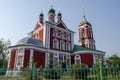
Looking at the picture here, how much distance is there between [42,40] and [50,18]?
594 centimetres

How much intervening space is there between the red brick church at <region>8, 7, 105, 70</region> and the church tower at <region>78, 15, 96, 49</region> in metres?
7.29

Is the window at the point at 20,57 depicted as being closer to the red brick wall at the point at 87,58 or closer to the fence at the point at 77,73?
the fence at the point at 77,73

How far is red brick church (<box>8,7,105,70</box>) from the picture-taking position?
67.1 ft

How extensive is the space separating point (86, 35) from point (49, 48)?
1503 centimetres

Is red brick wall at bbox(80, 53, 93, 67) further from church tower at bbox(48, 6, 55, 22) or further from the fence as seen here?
the fence

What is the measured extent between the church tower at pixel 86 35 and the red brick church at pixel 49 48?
23.9 ft

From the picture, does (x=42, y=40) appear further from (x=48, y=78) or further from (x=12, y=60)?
(x=48, y=78)

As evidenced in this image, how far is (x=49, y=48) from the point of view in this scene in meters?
23.7

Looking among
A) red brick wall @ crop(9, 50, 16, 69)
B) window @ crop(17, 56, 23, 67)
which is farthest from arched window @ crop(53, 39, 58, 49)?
red brick wall @ crop(9, 50, 16, 69)

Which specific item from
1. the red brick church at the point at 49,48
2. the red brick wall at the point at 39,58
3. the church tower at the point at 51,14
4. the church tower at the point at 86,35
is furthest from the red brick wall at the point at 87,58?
the church tower at the point at 51,14

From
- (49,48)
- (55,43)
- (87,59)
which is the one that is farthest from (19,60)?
(87,59)

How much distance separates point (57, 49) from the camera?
25.1m

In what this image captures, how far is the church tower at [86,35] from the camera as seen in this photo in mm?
35469

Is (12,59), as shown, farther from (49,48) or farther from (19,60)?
(49,48)
